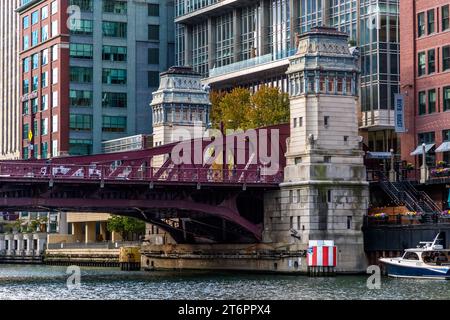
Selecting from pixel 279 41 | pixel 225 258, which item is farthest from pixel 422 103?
pixel 279 41

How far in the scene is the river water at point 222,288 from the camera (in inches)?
3514

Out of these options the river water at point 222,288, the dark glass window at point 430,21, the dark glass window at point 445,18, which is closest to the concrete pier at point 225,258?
the river water at point 222,288

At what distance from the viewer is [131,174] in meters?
118

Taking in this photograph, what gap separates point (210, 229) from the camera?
129m

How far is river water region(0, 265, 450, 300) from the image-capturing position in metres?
89.2

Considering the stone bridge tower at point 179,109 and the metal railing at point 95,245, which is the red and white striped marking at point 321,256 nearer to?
the stone bridge tower at point 179,109

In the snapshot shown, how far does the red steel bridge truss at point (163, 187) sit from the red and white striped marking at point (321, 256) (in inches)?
315

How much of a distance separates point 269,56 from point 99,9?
4393 cm

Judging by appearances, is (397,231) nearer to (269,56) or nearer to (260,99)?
(260,99)

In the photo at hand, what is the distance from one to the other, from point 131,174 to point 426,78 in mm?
30812

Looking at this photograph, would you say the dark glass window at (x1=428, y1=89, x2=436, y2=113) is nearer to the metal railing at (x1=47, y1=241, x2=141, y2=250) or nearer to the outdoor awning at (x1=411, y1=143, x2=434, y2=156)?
the outdoor awning at (x1=411, y1=143, x2=434, y2=156)

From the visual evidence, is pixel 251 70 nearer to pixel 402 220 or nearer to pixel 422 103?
pixel 422 103
